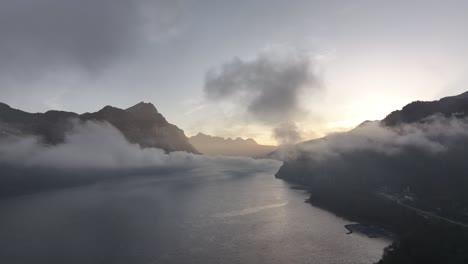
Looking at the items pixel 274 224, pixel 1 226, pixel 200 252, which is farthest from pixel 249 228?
pixel 1 226

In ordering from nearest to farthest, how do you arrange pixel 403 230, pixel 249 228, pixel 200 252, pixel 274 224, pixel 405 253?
pixel 405 253 < pixel 200 252 < pixel 403 230 < pixel 249 228 < pixel 274 224

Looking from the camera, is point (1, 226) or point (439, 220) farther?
point (1, 226)

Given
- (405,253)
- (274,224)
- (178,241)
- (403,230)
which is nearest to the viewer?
(405,253)

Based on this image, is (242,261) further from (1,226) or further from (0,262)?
(1,226)

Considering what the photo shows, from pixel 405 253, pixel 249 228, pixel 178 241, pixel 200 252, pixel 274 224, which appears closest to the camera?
pixel 405 253

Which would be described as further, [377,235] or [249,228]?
[249,228]

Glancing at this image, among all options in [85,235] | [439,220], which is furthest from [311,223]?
[85,235]

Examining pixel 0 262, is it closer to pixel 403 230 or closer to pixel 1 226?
pixel 1 226

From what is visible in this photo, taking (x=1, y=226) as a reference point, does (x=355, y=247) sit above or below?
below

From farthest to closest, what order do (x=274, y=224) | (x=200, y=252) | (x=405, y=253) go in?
(x=274, y=224)
(x=200, y=252)
(x=405, y=253)
